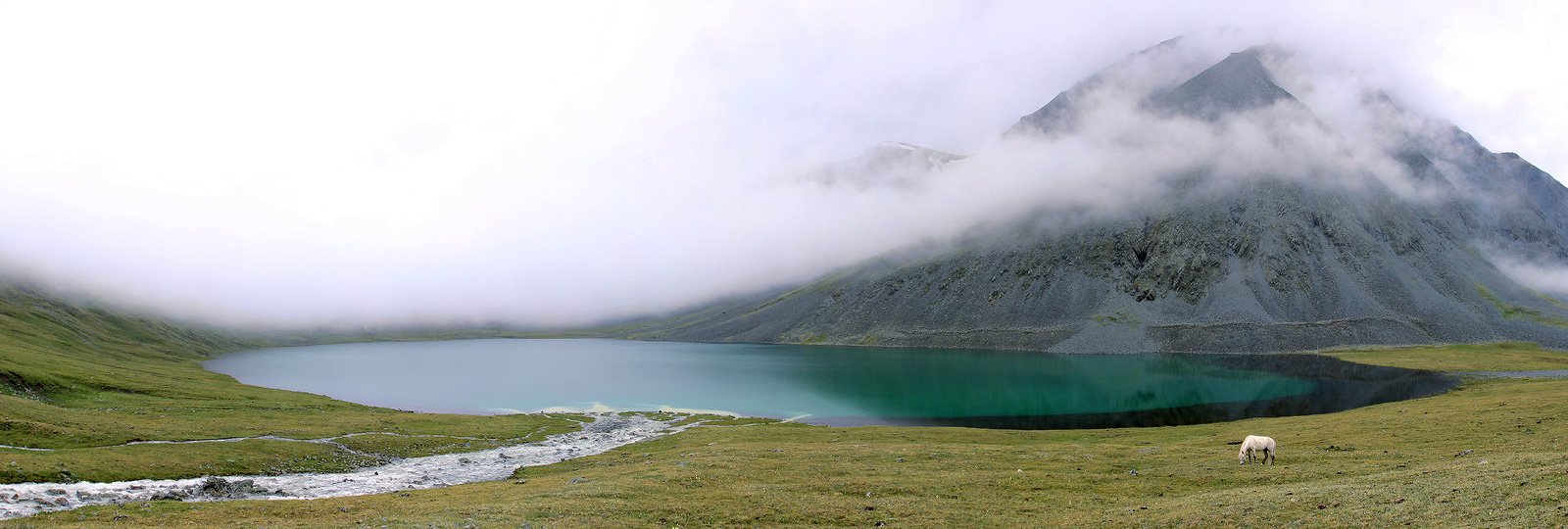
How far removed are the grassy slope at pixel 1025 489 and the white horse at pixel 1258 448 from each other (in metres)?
0.73

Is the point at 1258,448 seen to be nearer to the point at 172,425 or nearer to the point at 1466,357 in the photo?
the point at 172,425

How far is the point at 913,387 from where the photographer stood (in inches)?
4665

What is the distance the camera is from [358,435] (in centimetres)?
5853

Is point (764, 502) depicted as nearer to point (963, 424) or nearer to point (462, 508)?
point (462, 508)

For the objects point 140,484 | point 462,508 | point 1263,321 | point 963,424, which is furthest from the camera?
point 1263,321

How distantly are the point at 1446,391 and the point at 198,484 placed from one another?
13209 centimetres

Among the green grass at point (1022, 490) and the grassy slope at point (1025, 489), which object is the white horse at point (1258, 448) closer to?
the grassy slope at point (1025, 489)

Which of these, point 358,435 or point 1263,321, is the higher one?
point 1263,321

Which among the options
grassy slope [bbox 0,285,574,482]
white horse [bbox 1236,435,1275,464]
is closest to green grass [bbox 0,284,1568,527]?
grassy slope [bbox 0,285,574,482]

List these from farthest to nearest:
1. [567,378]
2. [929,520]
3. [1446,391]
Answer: [567,378] → [1446,391] → [929,520]

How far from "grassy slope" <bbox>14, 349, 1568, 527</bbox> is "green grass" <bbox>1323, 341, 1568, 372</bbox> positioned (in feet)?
343

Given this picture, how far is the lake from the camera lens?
89250mm

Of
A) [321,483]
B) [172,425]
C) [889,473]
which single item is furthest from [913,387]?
[172,425]

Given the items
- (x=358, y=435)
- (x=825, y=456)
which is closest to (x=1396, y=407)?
(x=825, y=456)
